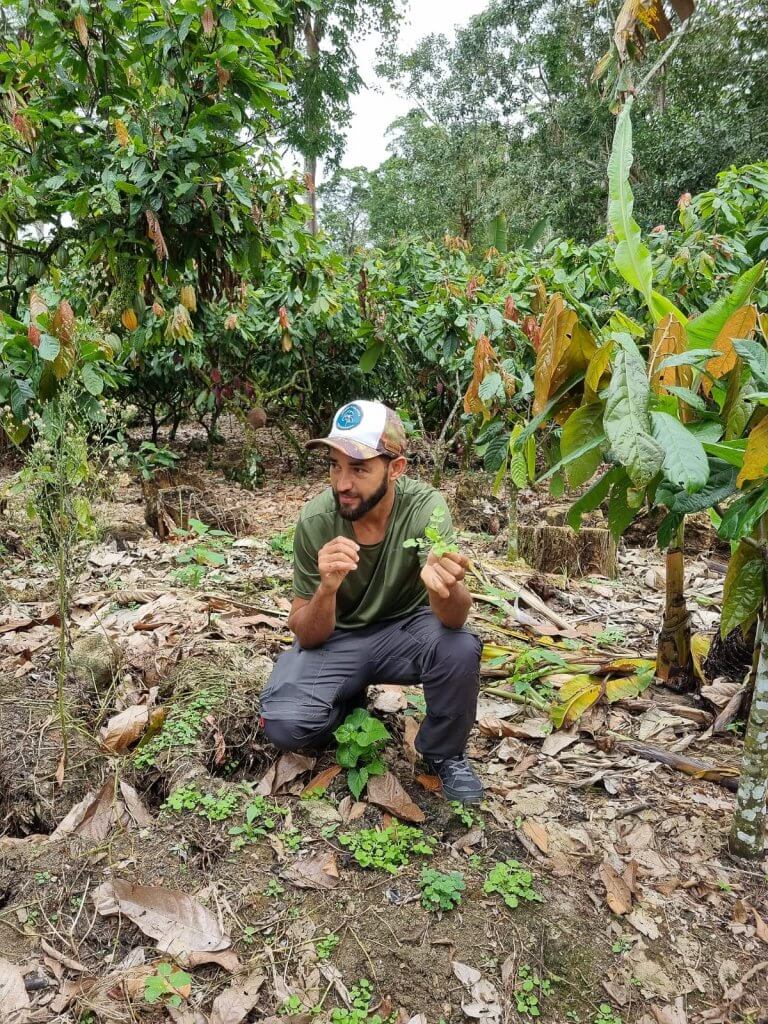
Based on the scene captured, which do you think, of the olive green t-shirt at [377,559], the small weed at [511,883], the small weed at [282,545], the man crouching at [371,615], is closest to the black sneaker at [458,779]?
the man crouching at [371,615]

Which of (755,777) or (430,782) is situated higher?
(755,777)

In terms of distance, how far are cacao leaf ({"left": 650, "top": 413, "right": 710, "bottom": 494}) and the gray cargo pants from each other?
997mm

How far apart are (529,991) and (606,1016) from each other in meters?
0.18

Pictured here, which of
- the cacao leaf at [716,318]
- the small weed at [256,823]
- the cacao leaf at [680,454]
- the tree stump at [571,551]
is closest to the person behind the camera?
the cacao leaf at [680,454]

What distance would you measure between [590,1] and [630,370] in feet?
9.35

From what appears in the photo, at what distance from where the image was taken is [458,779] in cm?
228

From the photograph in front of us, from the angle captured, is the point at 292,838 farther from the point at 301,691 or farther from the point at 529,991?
the point at 529,991

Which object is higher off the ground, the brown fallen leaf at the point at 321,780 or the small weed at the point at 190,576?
the small weed at the point at 190,576

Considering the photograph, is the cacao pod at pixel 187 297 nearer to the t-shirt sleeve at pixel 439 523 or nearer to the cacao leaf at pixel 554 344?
the t-shirt sleeve at pixel 439 523

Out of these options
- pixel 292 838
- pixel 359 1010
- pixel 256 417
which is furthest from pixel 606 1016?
pixel 256 417

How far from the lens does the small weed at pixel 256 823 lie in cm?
206

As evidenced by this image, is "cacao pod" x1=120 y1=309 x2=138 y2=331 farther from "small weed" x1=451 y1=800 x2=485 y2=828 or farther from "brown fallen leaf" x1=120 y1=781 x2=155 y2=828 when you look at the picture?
"small weed" x1=451 y1=800 x2=485 y2=828

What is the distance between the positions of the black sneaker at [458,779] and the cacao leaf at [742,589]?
91 centimetres

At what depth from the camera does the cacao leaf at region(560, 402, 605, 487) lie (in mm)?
1749
